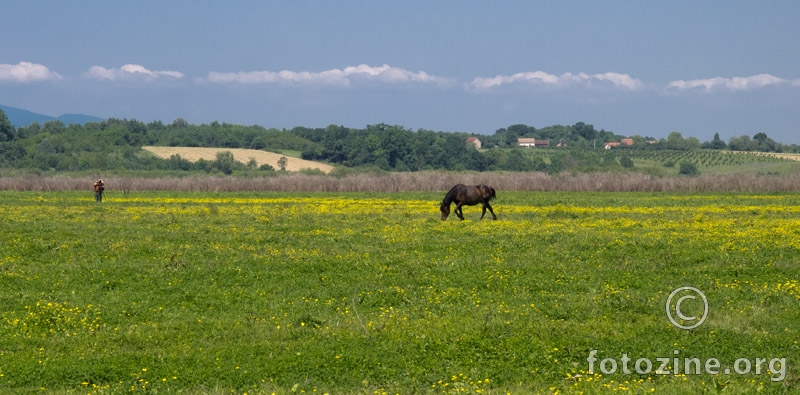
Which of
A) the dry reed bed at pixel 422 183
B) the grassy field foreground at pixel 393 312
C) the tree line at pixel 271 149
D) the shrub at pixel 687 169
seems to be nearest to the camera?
the grassy field foreground at pixel 393 312

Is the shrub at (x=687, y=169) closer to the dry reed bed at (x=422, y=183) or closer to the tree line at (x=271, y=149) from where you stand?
the tree line at (x=271, y=149)

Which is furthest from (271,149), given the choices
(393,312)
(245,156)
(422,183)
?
(393,312)

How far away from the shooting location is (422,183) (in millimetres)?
76250

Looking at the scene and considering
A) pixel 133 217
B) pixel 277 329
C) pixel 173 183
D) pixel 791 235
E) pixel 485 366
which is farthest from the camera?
pixel 173 183

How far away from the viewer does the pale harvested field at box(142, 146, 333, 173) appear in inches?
6053

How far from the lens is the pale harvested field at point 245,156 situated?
154 metres

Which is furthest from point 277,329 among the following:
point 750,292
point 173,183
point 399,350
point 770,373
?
point 173,183

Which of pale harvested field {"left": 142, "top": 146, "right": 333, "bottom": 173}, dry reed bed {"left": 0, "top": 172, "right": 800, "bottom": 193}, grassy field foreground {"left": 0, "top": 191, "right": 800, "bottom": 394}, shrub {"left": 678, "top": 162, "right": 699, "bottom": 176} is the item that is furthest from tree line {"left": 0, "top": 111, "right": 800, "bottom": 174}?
grassy field foreground {"left": 0, "top": 191, "right": 800, "bottom": 394}

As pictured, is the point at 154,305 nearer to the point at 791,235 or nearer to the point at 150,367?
the point at 150,367

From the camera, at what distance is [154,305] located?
15.5 meters

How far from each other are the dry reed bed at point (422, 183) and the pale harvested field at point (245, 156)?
233 ft

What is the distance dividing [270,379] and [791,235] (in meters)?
19.7

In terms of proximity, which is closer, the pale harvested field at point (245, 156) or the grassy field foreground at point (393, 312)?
the grassy field foreground at point (393, 312)

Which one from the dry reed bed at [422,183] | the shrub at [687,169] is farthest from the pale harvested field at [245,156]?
the dry reed bed at [422,183]
